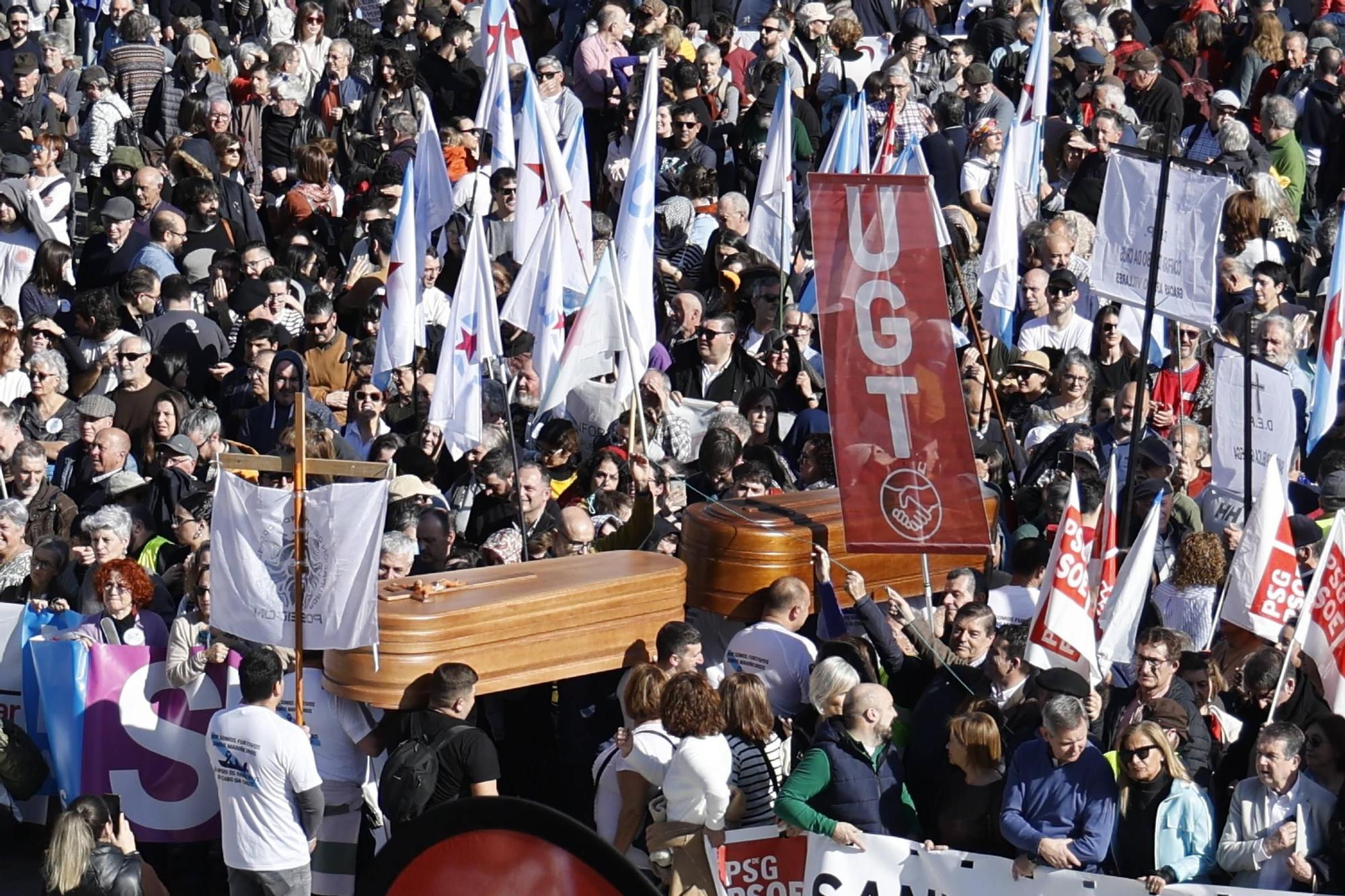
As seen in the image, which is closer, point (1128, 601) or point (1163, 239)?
point (1128, 601)

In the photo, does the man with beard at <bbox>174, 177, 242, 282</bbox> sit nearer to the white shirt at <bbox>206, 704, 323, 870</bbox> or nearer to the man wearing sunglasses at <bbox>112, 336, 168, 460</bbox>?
the man wearing sunglasses at <bbox>112, 336, 168, 460</bbox>

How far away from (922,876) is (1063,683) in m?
0.77

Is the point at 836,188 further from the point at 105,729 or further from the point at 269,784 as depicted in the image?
the point at 105,729

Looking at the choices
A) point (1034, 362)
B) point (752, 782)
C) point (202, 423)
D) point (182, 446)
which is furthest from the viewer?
point (1034, 362)

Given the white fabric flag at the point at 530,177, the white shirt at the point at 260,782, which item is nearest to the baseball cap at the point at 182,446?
the white fabric flag at the point at 530,177

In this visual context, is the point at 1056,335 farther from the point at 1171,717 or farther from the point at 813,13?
the point at 813,13

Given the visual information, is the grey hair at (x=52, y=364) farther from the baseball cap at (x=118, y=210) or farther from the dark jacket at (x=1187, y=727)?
the dark jacket at (x=1187, y=727)

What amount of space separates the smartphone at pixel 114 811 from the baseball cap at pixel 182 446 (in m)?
3.07

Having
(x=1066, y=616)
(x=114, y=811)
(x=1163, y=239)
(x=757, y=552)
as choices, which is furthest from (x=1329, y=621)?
(x=114, y=811)

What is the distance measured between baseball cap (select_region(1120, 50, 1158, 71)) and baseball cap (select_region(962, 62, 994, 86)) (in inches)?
41.9

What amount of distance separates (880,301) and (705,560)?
1345mm

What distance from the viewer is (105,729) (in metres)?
8.86

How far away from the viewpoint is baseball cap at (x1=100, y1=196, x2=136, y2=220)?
1432cm

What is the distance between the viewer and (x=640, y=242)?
1155cm
